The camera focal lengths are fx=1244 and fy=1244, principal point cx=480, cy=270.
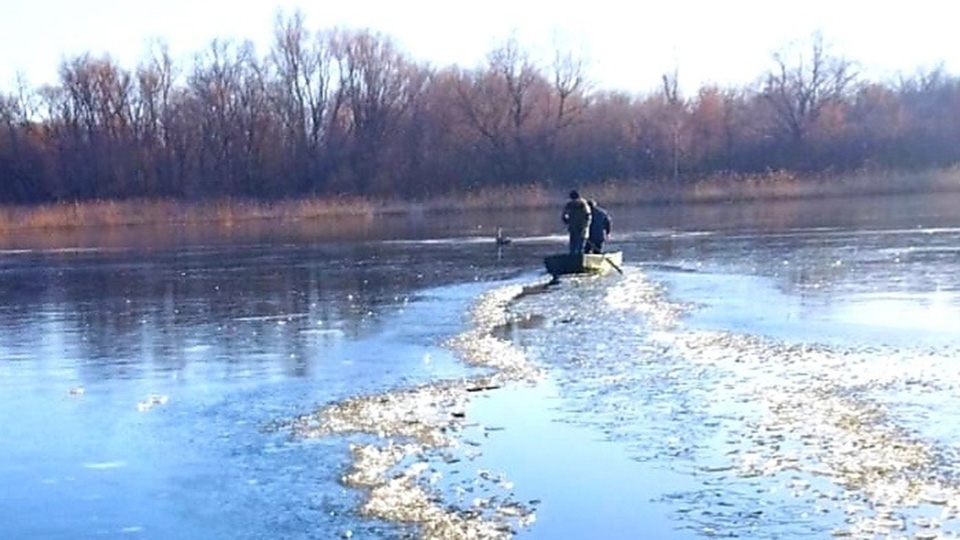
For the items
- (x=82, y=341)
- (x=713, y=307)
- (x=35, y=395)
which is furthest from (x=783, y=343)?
(x=82, y=341)

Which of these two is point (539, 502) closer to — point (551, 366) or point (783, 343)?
point (551, 366)

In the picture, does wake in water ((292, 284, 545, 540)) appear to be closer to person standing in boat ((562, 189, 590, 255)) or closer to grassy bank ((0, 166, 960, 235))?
person standing in boat ((562, 189, 590, 255))

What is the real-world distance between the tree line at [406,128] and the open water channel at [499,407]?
51.1 m

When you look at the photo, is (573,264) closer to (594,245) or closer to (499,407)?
(594,245)

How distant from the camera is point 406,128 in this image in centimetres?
8250

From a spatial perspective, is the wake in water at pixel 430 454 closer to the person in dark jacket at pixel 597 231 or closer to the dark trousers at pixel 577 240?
the dark trousers at pixel 577 240

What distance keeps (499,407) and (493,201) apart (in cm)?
5768

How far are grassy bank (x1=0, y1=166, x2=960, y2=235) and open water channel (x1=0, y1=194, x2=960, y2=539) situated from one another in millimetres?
39484

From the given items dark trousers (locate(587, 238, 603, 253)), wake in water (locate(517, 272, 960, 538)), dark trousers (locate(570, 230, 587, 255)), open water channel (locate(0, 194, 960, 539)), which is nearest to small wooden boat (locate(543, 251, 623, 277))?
dark trousers (locate(570, 230, 587, 255))

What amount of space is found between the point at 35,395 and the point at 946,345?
35.1 feet

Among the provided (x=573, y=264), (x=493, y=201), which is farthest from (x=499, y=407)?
(x=493, y=201)

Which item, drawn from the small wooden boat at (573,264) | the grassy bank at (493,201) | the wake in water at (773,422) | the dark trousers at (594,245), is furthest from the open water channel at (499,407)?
the grassy bank at (493,201)

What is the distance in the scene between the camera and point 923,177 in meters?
68.9

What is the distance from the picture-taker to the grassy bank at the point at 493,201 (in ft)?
215
